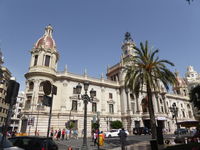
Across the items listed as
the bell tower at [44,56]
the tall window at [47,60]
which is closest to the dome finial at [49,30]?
the bell tower at [44,56]

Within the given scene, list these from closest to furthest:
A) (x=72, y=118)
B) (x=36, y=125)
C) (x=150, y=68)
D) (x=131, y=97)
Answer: (x=150, y=68) → (x=36, y=125) → (x=72, y=118) → (x=131, y=97)

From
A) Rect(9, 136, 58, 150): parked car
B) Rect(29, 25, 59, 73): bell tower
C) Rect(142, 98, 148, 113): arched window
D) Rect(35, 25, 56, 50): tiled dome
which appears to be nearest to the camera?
Rect(9, 136, 58, 150): parked car

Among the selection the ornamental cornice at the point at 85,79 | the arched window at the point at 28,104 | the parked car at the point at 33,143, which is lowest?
the parked car at the point at 33,143

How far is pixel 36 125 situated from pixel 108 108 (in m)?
18.0

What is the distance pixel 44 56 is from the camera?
34250mm

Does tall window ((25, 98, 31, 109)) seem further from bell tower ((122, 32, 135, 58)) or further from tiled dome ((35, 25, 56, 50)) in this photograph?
bell tower ((122, 32, 135, 58))

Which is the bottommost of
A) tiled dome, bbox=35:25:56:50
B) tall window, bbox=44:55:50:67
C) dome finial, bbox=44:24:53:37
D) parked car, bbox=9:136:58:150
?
parked car, bbox=9:136:58:150

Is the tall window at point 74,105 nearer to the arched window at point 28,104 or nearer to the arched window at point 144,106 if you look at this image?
the arched window at point 28,104

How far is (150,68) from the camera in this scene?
63.7 feet

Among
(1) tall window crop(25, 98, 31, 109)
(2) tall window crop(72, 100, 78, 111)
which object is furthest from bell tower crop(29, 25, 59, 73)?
(2) tall window crop(72, 100, 78, 111)

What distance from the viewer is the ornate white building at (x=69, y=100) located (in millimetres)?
29562

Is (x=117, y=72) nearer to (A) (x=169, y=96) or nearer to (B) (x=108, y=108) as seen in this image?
(B) (x=108, y=108)

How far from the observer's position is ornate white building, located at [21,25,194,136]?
29.6 meters

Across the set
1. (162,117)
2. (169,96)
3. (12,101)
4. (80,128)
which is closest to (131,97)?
(162,117)
